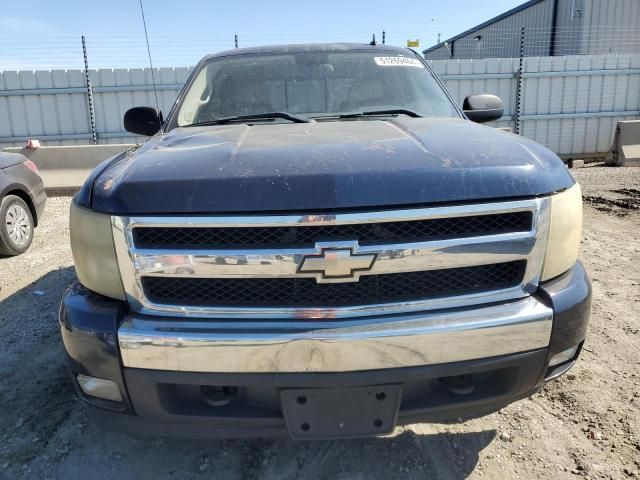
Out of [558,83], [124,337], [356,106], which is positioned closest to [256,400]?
[124,337]

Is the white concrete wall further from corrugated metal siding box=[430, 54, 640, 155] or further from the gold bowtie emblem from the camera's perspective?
the gold bowtie emblem

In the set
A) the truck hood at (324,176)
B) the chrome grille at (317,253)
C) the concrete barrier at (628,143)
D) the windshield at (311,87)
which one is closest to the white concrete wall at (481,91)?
the concrete barrier at (628,143)

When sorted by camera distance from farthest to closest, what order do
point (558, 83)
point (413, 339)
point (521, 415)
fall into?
1. point (558, 83)
2. point (521, 415)
3. point (413, 339)

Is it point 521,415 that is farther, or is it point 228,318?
point 521,415

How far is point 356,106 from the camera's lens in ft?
10.1

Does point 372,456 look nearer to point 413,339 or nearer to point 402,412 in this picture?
point 402,412

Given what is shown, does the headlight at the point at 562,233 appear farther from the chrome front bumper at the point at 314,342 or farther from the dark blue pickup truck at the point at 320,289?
the chrome front bumper at the point at 314,342

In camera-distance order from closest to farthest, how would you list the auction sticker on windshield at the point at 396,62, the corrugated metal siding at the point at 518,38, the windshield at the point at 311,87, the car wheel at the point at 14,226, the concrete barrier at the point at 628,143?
the windshield at the point at 311,87
the auction sticker on windshield at the point at 396,62
the car wheel at the point at 14,226
the concrete barrier at the point at 628,143
the corrugated metal siding at the point at 518,38

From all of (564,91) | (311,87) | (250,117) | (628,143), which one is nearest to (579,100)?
(564,91)

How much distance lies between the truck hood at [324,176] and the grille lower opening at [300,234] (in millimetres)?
75

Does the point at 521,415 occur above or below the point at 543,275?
below

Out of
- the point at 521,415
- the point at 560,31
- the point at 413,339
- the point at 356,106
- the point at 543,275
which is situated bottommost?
the point at 521,415

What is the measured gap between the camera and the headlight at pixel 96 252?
1.76 m

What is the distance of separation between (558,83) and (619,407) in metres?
11.3
